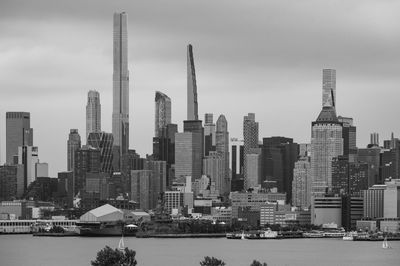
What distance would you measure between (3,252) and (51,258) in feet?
43.5

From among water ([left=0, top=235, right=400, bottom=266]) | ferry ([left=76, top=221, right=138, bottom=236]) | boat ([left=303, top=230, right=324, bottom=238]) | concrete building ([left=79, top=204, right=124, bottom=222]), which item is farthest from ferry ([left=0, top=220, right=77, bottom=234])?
water ([left=0, top=235, right=400, bottom=266])

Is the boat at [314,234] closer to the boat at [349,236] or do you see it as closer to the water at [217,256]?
the boat at [349,236]

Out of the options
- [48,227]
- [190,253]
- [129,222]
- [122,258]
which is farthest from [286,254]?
[48,227]

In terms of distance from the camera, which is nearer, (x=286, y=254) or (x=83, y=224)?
(x=286, y=254)

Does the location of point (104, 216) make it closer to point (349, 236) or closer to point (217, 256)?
point (349, 236)

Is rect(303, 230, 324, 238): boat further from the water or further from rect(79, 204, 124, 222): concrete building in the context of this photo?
the water

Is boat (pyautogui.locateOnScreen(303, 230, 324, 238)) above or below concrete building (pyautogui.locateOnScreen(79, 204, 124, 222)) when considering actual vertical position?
below

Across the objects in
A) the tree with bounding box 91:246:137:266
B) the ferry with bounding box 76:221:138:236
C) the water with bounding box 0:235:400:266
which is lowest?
the ferry with bounding box 76:221:138:236

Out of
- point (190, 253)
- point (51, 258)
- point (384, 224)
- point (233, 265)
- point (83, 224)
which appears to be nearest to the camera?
point (233, 265)

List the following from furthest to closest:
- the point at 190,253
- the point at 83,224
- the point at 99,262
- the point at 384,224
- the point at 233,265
Answer: the point at 384,224 → the point at 83,224 → the point at 190,253 → the point at 233,265 → the point at 99,262

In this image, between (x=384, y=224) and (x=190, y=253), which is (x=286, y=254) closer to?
(x=190, y=253)

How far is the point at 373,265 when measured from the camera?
86375mm

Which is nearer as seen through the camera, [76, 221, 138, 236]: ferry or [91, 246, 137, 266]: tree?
[91, 246, 137, 266]: tree

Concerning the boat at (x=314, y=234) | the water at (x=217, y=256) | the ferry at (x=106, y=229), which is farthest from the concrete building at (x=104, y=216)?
the water at (x=217, y=256)
